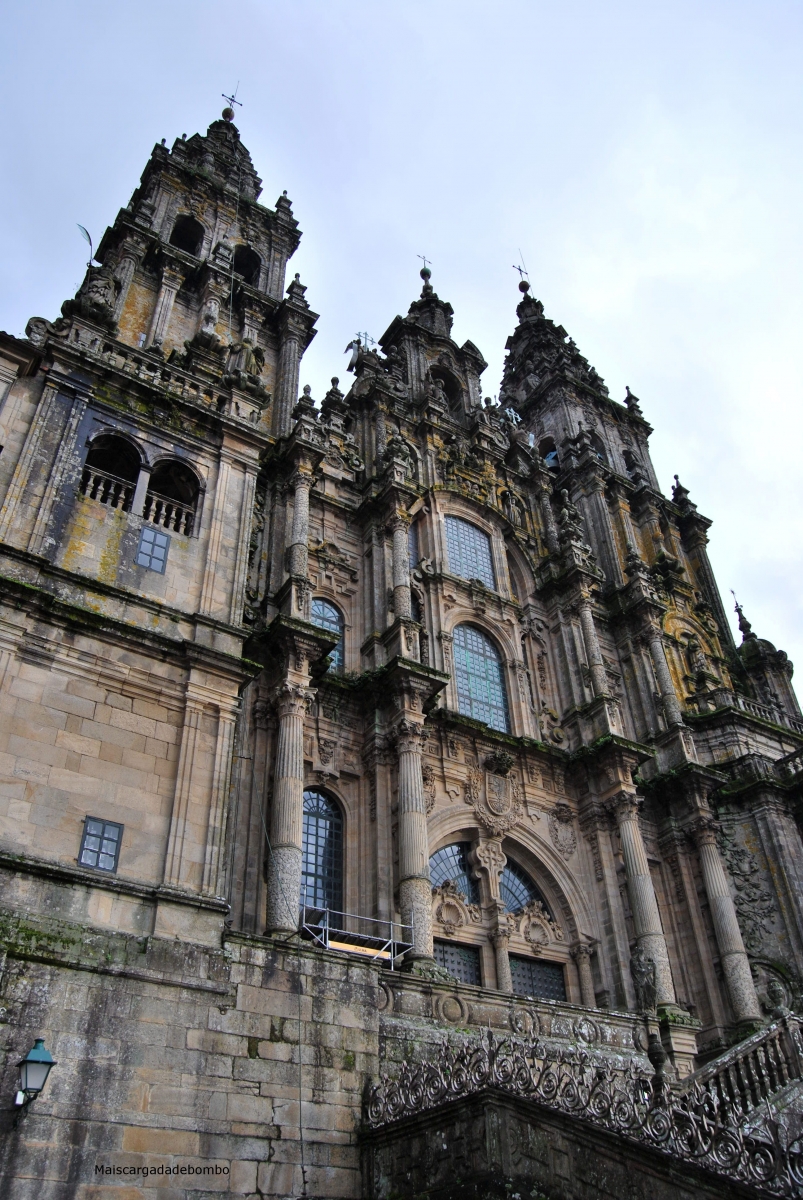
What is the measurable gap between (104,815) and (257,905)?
6304 mm

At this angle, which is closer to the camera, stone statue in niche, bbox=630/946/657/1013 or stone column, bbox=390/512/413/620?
stone statue in niche, bbox=630/946/657/1013

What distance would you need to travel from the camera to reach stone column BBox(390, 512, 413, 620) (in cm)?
2358

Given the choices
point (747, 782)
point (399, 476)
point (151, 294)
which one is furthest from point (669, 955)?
point (151, 294)

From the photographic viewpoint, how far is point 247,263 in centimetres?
3434

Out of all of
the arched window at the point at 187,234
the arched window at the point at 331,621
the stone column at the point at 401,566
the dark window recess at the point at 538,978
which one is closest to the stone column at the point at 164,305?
the arched window at the point at 187,234

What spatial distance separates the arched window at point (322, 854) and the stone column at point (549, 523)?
569 inches

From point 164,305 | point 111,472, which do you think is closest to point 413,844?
point 111,472

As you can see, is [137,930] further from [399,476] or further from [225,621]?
[399,476]

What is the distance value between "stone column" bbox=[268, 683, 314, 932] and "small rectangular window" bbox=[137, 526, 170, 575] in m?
5.03

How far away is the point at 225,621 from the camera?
15.2m

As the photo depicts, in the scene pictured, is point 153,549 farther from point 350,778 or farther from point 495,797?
point 495,797

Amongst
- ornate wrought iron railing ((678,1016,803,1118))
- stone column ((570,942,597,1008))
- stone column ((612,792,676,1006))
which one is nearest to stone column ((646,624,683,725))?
stone column ((612,792,676,1006))

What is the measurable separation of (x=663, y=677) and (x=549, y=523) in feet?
23.1

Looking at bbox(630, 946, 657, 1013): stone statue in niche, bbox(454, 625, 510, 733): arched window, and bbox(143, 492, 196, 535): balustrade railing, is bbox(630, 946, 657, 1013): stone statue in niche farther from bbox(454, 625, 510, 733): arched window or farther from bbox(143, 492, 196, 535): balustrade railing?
bbox(143, 492, 196, 535): balustrade railing
